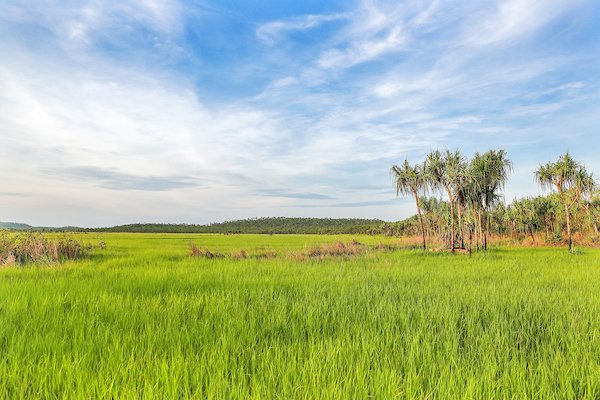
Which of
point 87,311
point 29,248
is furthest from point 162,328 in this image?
point 29,248

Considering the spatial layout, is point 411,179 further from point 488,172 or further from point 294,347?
point 294,347

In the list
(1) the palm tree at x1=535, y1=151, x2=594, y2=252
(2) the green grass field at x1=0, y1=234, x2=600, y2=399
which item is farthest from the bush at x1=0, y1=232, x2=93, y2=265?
(1) the palm tree at x1=535, y1=151, x2=594, y2=252

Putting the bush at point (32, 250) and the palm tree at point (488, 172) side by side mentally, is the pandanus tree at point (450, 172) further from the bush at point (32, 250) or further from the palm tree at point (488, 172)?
the bush at point (32, 250)

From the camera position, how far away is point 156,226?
122m

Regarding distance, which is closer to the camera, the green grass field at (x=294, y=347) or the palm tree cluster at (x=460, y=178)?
the green grass field at (x=294, y=347)

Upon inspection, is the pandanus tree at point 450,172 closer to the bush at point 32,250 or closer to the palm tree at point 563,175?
the palm tree at point 563,175

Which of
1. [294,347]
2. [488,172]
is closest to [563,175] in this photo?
[488,172]

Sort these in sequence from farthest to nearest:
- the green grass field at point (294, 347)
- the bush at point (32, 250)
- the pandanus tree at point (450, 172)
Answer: the pandanus tree at point (450, 172) → the bush at point (32, 250) → the green grass field at point (294, 347)

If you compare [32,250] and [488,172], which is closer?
[32,250]

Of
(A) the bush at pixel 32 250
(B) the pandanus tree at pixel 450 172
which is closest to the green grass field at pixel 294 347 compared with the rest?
(A) the bush at pixel 32 250

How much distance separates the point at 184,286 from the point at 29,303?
311 centimetres

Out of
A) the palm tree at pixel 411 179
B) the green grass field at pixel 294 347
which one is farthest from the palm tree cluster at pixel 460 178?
the green grass field at pixel 294 347

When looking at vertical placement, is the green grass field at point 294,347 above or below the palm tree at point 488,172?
below

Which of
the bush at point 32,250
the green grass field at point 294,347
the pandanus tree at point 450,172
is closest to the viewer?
the green grass field at point 294,347
